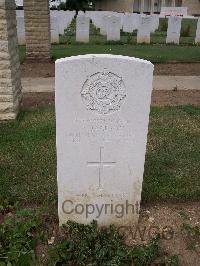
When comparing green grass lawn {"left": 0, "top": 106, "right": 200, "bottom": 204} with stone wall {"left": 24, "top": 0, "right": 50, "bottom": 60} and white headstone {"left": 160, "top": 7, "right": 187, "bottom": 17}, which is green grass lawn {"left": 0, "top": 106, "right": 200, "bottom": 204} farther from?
white headstone {"left": 160, "top": 7, "right": 187, "bottom": 17}

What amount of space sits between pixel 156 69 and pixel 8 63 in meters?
5.56

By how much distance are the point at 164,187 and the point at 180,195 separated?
0.20 meters

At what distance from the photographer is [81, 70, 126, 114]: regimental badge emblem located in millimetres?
3000

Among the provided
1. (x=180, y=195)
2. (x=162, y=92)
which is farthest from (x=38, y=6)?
(x=180, y=195)

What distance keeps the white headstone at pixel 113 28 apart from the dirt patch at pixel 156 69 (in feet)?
17.2

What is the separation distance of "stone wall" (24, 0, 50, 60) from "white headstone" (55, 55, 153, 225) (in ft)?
28.2

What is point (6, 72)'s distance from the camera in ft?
19.6

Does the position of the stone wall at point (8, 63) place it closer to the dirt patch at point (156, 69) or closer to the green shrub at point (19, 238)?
the green shrub at point (19, 238)

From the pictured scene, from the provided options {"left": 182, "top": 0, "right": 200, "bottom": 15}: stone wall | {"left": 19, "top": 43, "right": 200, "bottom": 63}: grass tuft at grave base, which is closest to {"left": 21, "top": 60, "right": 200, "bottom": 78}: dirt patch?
{"left": 19, "top": 43, "right": 200, "bottom": 63}: grass tuft at grave base

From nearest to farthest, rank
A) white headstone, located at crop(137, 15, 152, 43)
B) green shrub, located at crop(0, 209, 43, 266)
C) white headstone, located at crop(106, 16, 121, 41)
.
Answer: green shrub, located at crop(0, 209, 43, 266), white headstone, located at crop(137, 15, 152, 43), white headstone, located at crop(106, 16, 121, 41)

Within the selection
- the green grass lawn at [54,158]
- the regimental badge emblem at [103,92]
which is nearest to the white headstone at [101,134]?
the regimental badge emblem at [103,92]

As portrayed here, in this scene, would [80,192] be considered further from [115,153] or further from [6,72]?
[6,72]

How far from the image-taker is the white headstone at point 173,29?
15484mm

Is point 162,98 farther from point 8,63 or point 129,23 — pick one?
point 129,23
